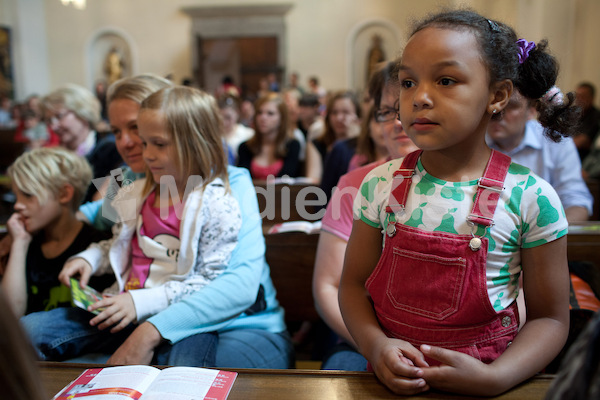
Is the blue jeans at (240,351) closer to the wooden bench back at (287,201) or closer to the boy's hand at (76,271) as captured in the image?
the boy's hand at (76,271)

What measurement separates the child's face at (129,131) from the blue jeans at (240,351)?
70cm

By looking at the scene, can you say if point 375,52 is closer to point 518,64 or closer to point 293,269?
point 293,269

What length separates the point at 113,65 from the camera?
1295cm

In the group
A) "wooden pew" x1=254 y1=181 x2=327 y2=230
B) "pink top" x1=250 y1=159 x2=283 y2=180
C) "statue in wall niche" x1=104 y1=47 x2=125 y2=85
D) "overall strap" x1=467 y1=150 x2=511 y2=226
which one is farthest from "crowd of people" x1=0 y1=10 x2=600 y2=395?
"statue in wall niche" x1=104 y1=47 x2=125 y2=85

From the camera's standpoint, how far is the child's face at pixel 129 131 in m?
1.72

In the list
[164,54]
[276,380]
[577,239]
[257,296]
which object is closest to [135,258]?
[257,296]

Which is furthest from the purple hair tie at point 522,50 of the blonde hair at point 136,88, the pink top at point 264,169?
the pink top at point 264,169

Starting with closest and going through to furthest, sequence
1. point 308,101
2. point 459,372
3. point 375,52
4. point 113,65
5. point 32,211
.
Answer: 1. point 459,372
2. point 32,211
3. point 308,101
4. point 375,52
5. point 113,65

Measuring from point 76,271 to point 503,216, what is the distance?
4.29 feet

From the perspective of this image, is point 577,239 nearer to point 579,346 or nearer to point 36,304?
point 579,346

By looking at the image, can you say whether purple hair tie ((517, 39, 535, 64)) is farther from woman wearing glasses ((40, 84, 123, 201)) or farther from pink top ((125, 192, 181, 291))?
woman wearing glasses ((40, 84, 123, 201))

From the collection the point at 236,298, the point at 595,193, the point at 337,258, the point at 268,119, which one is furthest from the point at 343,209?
the point at 268,119

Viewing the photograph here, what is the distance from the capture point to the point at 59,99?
2779mm

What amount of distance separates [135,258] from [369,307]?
34.6 inches
